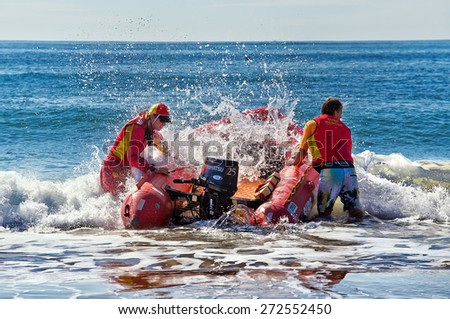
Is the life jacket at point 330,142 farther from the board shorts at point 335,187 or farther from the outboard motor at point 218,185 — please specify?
the outboard motor at point 218,185

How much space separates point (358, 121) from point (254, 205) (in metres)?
12.8

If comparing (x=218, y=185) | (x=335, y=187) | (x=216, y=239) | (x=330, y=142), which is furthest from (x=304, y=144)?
(x=216, y=239)

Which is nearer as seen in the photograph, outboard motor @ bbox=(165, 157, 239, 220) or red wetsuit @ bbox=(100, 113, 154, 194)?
outboard motor @ bbox=(165, 157, 239, 220)

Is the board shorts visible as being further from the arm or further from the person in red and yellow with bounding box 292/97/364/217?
the arm

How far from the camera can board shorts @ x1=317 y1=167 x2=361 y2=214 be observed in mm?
8852

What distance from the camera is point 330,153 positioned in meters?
8.84

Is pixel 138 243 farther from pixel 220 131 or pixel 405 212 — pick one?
pixel 405 212

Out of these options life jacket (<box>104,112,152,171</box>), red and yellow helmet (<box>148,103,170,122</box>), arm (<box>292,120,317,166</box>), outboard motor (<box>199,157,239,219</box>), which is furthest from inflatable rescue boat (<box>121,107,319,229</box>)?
red and yellow helmet (<box>148,103,170,122</box>)

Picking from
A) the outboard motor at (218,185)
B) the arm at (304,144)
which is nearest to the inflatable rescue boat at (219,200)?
the outboard motor at (218,185)

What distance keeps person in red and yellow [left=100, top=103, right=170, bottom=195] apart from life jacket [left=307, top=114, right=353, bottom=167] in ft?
6.12

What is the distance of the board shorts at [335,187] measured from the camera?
8852 mm

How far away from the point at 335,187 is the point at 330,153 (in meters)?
0.42

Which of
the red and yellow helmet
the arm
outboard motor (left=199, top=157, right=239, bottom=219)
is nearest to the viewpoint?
outboard motor (left=199, top=157, right=239, bottom=219)

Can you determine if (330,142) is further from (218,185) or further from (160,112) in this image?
(160,112)
